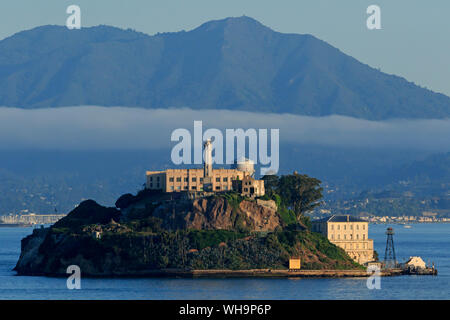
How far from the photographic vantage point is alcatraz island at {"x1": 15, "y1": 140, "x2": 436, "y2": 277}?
536 ft

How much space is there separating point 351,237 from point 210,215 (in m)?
25.9

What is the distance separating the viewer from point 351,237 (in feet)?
605

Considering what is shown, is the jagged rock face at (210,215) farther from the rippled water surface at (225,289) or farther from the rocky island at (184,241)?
the rippled water surface at (225,289)

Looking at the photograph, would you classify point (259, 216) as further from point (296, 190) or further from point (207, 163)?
point (296, 190)

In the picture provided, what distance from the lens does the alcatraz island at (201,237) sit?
6437 inches

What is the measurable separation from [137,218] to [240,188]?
16.4 m

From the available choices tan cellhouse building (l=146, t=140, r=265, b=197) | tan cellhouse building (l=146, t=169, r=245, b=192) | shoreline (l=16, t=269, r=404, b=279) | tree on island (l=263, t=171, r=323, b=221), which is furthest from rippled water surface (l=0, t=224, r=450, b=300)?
tree on island (l=263, t=171, r=323, b=221)

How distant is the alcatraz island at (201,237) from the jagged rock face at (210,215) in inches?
5.7

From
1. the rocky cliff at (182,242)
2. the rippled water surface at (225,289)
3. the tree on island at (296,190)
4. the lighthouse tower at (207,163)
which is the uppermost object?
the lighthouse tower at (207,163)

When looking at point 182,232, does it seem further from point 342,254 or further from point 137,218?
point 342,254

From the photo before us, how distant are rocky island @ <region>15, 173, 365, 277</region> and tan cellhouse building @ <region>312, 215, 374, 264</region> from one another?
152 inches

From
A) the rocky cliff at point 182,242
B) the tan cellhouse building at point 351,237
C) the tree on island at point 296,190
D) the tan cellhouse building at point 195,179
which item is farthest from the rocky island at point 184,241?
the tree on island at point 296,190
